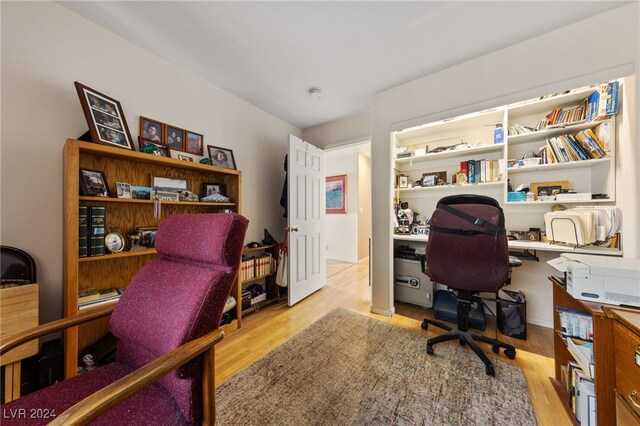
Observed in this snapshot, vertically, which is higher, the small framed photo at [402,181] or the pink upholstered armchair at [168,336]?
the small framed photo at [402,181]

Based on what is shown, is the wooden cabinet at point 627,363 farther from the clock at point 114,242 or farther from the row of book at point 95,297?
the clock at point 114,242

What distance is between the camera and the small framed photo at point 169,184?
186 centimetres

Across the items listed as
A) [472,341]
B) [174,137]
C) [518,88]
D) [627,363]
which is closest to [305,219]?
[174,137]

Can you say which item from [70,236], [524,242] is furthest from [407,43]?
[70,236]

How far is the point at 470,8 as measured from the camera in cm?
146

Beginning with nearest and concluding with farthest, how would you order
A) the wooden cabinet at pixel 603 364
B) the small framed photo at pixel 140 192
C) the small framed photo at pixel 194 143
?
the wooden cabinet at pixel 603 364
the small framed photo at pixel 140 192
the small framed photo at pixel 194 143

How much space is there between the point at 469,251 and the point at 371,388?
3.66 feet

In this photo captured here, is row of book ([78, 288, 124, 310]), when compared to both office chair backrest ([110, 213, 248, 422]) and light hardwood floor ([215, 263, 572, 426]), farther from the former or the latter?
light hardwood floor ([215, 263, 572, 426])

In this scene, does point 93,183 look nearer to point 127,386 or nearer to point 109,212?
point 109,212

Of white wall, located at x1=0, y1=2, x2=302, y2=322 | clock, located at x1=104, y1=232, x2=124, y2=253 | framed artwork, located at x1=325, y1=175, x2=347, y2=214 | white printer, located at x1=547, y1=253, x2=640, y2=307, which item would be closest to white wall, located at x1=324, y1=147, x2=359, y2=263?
framed artwork, located at x1=325, y1=175, x2=347, y2=214

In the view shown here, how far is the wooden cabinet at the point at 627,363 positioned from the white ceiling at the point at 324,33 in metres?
1.87

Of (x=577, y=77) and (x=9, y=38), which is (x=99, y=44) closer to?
(x=9, y=38)

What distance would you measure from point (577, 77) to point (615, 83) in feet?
1.07

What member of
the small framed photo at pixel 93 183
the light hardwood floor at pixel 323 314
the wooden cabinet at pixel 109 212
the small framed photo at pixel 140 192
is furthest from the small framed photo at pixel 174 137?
the light hardwood floor at pixel 323 314
